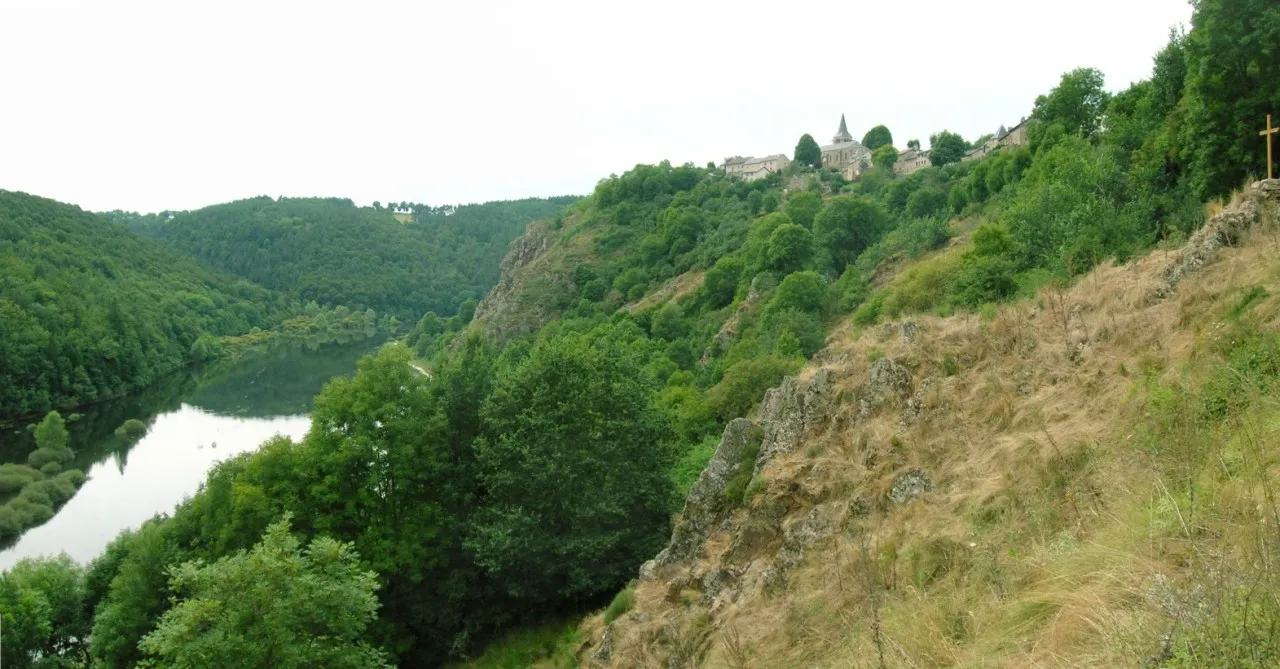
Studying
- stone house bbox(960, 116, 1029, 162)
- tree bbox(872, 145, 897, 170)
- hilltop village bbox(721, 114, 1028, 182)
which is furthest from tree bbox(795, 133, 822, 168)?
stone house bbox(960, 116, 1029, 162)

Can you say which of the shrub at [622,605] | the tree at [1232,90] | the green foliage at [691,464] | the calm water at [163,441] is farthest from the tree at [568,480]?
the calm water at [163,441]

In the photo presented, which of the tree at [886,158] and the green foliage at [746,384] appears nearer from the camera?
the green foliage at [746,384]

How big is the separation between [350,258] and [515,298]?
11517cm

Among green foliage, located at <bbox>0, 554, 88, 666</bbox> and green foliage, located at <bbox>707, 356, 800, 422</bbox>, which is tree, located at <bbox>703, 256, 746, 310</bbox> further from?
green foliage, located at <bbox>0, 554, 88, 666</bbox>

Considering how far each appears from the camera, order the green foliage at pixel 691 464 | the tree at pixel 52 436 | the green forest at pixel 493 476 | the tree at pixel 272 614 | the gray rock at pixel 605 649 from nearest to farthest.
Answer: the gray rock at pixel 605 649 < the tree at pixel 272 614 < the green forest at pixel 493 476 < the green foliage at pixel 691 464 < the tree at pixel 52 436

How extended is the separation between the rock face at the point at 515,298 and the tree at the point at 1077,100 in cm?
4085

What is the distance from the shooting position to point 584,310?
64312 millimetres

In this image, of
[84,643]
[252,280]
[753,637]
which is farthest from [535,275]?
[252,280]

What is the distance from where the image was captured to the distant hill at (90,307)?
66.8 m

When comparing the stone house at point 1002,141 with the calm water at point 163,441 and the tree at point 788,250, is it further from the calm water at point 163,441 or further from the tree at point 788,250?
the calm water at point 163,441

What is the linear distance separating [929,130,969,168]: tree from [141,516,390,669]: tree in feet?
224

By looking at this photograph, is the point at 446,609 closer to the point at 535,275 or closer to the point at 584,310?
the point at 584,310

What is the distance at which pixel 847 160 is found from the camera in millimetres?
98250

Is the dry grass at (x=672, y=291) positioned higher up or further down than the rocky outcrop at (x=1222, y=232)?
further down
